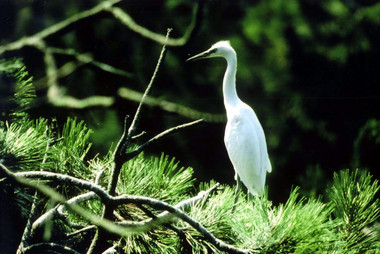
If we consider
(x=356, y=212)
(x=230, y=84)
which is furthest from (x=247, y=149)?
(x=356, y=212)

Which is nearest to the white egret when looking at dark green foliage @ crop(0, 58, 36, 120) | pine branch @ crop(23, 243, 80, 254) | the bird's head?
the bird's head

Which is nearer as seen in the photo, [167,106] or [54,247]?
[54,247]

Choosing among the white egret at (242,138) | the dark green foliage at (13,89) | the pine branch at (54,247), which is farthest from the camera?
the white egret at (242,138)

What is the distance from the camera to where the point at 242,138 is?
1.25 meters

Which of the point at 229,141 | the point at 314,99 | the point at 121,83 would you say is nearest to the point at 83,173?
the point at 229,141

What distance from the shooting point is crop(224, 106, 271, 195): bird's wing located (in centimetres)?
125

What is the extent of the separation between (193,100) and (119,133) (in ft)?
1.01

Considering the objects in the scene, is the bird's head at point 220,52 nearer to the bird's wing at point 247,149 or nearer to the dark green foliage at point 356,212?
the bird's wing at point 247,149

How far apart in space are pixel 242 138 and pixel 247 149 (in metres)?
0.03

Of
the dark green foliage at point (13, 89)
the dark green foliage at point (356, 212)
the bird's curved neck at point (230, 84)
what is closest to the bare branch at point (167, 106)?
the bird's curved neck at point (230, 84)

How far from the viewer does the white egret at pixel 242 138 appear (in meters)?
1.25

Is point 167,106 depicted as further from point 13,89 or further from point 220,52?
point 13,89

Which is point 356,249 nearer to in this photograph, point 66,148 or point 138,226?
point 138,226

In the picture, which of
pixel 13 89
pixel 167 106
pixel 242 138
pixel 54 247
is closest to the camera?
pixel 54 247
